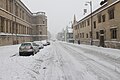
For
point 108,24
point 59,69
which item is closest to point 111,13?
point 108,24

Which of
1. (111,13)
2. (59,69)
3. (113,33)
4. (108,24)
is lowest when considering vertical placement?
(59,69)

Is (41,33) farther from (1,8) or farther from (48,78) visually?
(48,78)

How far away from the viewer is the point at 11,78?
27.3 ft

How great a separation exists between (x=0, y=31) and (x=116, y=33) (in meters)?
21.4

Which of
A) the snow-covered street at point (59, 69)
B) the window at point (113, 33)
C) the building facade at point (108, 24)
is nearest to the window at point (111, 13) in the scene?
the building facade at point (108, 24)

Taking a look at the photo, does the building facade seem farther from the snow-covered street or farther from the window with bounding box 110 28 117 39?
the snow-covered street

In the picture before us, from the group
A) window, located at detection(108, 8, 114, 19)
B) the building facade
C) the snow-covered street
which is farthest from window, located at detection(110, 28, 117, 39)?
the snow-covered street

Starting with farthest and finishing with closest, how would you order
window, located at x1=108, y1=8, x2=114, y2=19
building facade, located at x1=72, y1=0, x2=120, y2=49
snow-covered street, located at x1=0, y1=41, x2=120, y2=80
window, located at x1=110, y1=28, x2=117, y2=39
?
window, located at x1=108, y1=8, x2=114, y2=19, window, located at x1=110, y1=28, x2=117, y2=39, building facade, located at x1=72, y1=0, x2=120, y2=49, snow-covered street, located at x1=0, y1=41, x2=120, y2=80

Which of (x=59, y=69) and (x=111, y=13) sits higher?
(x=111, y=13)

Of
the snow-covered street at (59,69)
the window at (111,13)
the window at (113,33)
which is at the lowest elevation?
the snow-covered street at (59,69)

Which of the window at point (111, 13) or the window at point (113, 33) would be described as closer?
the window at point (113, 33)

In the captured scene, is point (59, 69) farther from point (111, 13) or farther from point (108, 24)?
point (108, 24)

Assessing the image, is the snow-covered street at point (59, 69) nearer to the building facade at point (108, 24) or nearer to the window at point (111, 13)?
the building facade at point (108, 24)

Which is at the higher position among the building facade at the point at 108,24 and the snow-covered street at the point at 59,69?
the building facade at the point at 108,24
